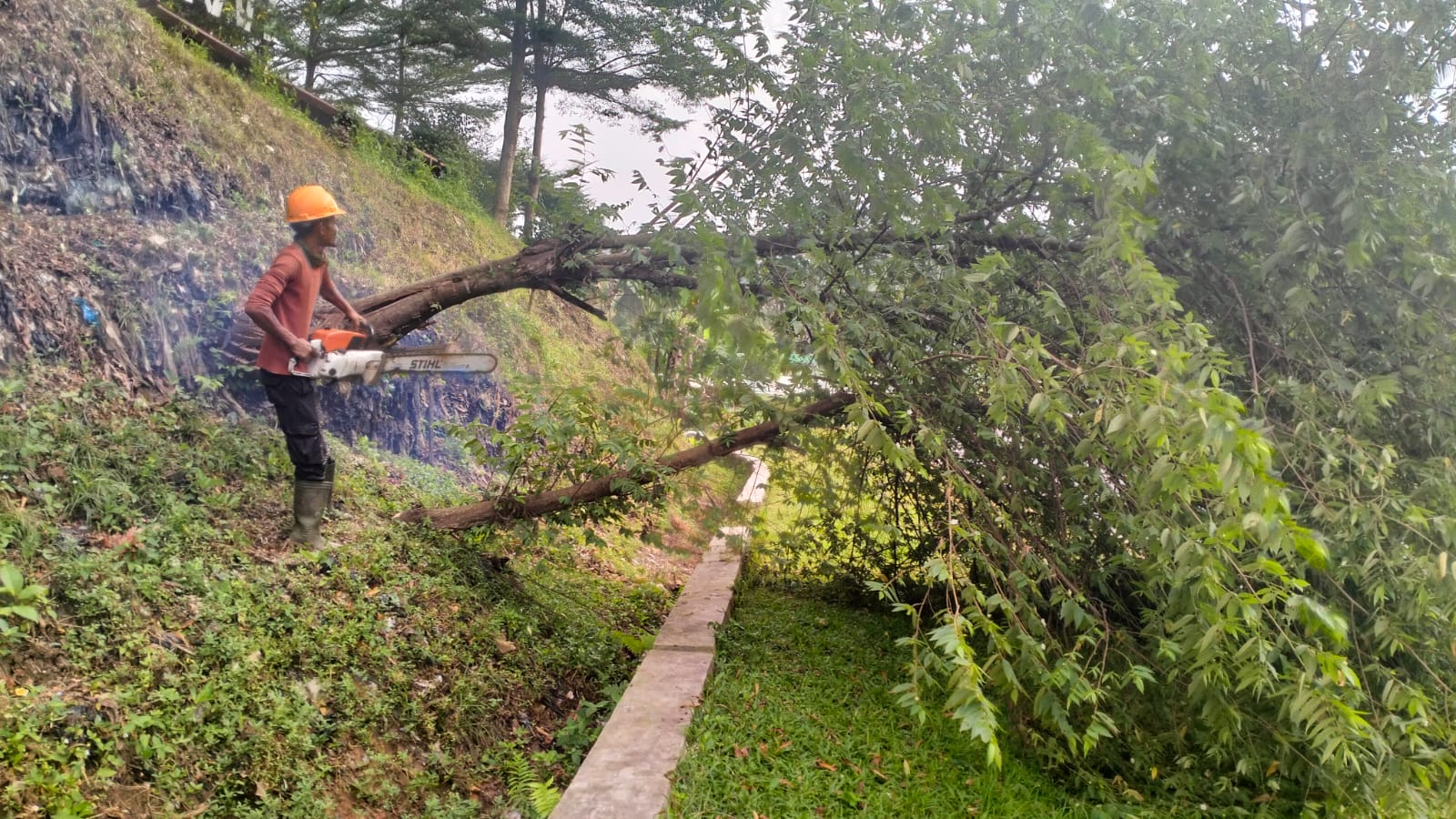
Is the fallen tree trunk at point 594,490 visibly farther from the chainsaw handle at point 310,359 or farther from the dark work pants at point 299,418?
the chainsaw handle at point 310,359

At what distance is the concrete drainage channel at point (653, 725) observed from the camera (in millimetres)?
2941

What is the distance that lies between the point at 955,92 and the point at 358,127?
9.15 m

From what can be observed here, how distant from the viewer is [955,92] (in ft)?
14.1

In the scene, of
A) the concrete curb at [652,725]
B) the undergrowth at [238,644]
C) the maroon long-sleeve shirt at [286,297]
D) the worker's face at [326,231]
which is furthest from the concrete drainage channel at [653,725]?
the worker's face at [326,231]

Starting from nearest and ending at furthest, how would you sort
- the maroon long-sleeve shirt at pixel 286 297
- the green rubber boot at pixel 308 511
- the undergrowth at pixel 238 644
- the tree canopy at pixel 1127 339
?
the undergrowth at pixel 238 644
the tree canopy at pixel 1127 339
the maroon long-sleeve shirt at pixel 286 297
the green rubber boot at pixel 308 511

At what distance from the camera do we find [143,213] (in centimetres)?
528

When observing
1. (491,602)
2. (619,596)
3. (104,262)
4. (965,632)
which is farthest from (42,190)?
(965,632)

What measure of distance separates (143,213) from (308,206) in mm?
2294

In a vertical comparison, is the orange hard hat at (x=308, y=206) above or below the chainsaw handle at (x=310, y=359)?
above

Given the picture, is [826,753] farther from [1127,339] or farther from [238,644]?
[238,644]

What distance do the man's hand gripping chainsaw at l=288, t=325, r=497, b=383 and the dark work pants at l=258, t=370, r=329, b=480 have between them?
9 cm

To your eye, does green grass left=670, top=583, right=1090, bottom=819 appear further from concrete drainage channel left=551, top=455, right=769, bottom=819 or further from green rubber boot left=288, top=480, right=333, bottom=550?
green rubber boot left=288, top=480, right=333, bottom=550

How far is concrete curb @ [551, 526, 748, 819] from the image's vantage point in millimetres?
2941

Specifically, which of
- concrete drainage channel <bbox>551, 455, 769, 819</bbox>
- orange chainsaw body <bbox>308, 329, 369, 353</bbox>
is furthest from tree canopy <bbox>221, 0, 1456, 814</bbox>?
orange chainsaw body <bbox>308, 329, 369, 353</bbox>
